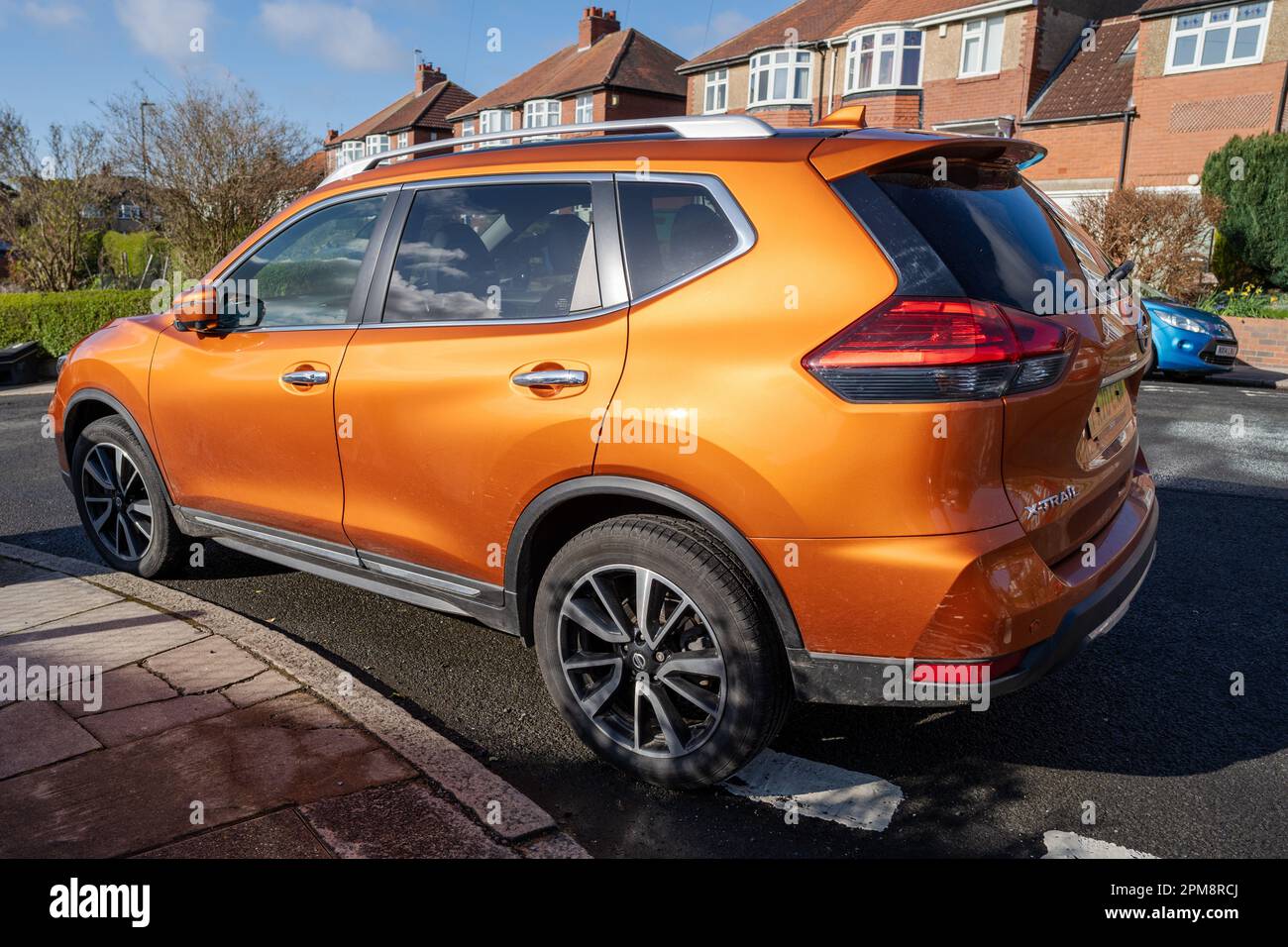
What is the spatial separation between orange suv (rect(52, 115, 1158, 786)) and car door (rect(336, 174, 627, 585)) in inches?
0.5

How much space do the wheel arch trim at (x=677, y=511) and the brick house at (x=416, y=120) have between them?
56.3 meters

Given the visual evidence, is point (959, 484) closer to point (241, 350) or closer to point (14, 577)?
point (241, 350)

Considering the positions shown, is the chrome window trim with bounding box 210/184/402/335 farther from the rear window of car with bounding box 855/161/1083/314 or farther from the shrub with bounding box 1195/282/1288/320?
the shrub with bounding box 1195/282/1288/320

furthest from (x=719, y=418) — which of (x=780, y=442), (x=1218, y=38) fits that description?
(x=1218, y=38)

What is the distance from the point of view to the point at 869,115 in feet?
106

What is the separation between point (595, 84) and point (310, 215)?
4233 centimetres

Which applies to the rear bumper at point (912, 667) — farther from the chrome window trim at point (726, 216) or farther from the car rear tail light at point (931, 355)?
the chrome window trim at point (726, 216)

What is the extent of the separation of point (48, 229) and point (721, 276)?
20.0 m

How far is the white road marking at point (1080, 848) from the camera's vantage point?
2730mm

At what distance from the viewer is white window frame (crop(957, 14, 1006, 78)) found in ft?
99.6

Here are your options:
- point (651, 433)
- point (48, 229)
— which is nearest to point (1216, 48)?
point (48, 229)

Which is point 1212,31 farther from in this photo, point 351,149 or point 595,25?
point 351,149

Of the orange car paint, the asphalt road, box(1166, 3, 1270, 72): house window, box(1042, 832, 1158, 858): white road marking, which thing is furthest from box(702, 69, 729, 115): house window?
box(1042, 832, 1158, 858): white road marking
